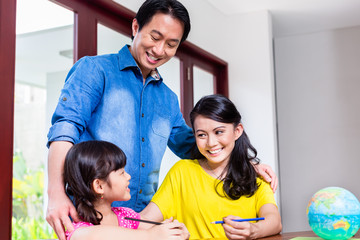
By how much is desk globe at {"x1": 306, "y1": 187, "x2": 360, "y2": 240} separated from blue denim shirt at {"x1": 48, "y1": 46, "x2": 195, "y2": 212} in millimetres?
723

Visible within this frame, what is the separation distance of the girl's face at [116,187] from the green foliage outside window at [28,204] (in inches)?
183

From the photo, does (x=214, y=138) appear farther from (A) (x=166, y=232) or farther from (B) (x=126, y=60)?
(A) (x=166, y=232)

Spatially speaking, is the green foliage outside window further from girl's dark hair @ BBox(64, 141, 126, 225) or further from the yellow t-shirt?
girl's dark hair @ BBox(64, 141, 126, 225)

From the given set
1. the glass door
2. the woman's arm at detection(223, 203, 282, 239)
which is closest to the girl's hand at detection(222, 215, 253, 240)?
the woman's arm at detection(223, 203, 282, 239)

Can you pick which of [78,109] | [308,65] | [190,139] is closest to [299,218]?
[308,65]

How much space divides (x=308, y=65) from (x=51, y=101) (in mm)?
3338

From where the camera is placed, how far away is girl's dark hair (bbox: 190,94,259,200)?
1663 mm

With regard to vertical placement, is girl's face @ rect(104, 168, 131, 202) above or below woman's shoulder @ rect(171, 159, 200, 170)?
below

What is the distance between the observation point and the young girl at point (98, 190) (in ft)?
3.90

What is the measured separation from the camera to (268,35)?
4.38 metres

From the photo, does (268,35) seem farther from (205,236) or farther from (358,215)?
(358,215)

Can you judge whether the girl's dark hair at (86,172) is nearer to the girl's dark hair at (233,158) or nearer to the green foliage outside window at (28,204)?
the girl's dark hair at (233,158)

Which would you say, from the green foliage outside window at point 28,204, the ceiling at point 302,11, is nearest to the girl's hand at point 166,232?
the ceiling at point 302,11

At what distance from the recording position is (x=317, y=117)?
501 cm
